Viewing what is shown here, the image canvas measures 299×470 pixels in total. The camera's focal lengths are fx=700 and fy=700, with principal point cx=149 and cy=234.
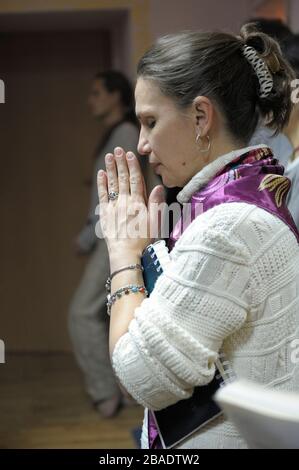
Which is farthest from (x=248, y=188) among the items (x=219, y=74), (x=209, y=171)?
(x=219, y=74)

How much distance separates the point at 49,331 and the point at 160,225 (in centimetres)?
331

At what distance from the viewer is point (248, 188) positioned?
0.97 meters

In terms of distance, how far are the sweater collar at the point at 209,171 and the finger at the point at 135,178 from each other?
7cm

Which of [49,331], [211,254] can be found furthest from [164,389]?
[49,331]

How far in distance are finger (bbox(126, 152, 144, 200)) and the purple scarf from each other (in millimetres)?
86

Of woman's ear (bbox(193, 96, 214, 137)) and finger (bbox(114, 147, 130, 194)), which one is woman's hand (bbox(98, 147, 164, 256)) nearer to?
finger (bbox(114, 147, 130, 194))

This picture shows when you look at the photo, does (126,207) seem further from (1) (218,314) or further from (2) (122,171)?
(1) (218,314)

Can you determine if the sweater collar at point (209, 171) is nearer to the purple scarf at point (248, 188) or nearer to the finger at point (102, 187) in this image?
Answer: the purple scarf at point (248, 188)

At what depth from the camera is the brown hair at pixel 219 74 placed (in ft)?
3.32

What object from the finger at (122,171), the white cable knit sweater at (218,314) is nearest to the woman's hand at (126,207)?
the finger at (122,171)

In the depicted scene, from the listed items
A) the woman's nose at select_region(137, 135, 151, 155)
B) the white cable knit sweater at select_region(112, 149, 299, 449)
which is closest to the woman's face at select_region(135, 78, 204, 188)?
the woman's nose at select_region(137, 135, 151, 155)

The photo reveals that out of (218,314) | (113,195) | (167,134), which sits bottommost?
(218,314)

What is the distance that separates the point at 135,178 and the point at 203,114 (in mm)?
153

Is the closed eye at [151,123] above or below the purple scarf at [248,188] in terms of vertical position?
above
